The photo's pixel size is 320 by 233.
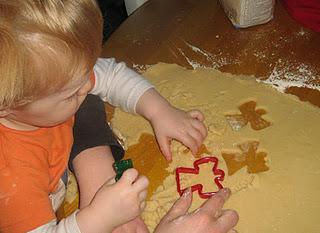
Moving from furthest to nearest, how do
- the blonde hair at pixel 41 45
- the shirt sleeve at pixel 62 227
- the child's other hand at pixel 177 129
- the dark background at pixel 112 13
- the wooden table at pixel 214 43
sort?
the dark background at pixel 112 13 → the wooden table at pixel 214 43 → the child's other hand at pixel 177 129 → the shirt sleeve at pixel 62 227 → the blonde hair at pixel 41 45

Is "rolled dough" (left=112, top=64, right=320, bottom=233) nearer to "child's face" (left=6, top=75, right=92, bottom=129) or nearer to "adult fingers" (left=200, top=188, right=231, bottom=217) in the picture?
"adult fingers" (left=200, top=188, right=231, bottom=217)

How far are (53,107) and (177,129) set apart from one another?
260 millimetres

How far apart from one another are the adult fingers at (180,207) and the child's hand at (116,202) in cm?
7

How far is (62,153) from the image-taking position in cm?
81

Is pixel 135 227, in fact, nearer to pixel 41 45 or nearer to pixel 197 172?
pixel 197 172

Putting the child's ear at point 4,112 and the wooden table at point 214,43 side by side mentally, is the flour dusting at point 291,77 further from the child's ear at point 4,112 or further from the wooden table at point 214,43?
the child's ear at point 4,112

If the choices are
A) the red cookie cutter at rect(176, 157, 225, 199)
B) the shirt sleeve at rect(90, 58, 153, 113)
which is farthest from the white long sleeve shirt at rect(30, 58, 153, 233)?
the red cookie cutter at rect(176, 157, 225, 199)

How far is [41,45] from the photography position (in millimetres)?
565

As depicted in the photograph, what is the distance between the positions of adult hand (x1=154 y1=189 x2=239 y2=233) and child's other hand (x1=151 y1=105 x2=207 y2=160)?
0.11 m

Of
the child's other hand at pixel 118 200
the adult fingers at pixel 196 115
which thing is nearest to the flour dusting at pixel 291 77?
the adult fingers at pixel 196 115

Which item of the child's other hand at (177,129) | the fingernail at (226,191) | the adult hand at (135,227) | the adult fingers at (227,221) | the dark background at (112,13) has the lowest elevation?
the dark background at (112,13)

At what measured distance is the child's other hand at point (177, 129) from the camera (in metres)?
0.84

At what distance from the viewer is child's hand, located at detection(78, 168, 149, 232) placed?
0.70 meters

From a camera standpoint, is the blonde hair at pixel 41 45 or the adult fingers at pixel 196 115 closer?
the blonde hair at pixel 41 45
